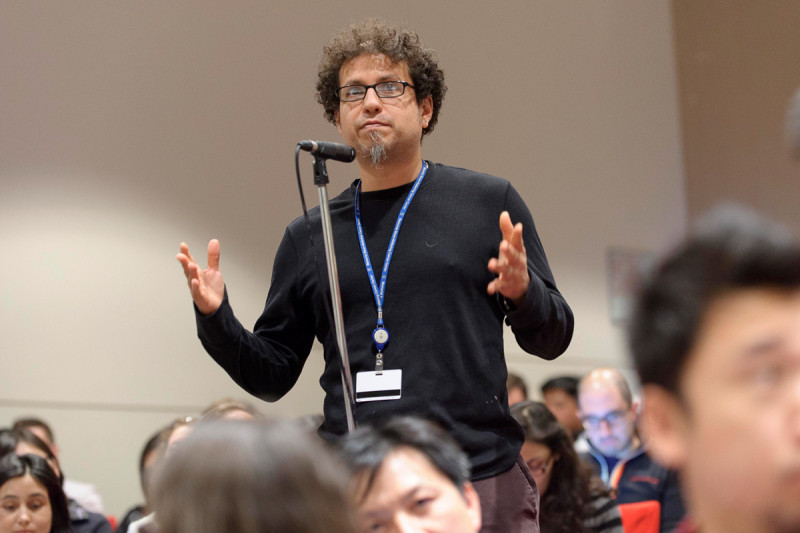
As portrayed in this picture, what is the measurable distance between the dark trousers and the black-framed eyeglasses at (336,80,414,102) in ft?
2.88

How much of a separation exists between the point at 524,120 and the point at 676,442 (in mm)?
6705

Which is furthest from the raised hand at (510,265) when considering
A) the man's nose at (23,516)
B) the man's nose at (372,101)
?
the man's nose at (23,516)

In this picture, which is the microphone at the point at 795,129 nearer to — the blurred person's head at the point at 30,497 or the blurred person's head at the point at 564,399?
the blurred person's head at the point at 30,497

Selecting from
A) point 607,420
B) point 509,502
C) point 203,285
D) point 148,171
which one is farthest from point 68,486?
point 509,502

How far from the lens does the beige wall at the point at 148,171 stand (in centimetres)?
534

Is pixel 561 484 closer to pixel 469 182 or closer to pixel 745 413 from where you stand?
pixel 469 182

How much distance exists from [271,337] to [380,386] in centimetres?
38

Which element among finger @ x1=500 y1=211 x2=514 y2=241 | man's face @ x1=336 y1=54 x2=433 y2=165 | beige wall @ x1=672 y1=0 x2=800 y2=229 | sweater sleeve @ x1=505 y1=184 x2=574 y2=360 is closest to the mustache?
man's face @ x1=336 y1=54 x2=433 y2=165

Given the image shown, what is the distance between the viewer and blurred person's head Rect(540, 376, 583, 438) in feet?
18.9

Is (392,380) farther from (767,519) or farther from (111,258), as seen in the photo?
(111,258)

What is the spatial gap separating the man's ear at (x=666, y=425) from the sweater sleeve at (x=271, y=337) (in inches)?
52.4

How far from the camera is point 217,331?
213cm

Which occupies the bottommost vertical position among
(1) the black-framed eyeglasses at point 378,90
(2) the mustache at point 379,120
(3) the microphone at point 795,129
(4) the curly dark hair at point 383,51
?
(3) the microphone at point 795,129

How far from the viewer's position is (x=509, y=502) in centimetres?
201
